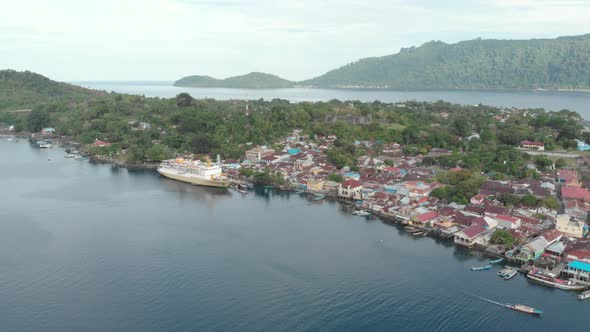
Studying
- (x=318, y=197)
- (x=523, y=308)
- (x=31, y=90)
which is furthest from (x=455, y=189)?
(x=31, y=90)

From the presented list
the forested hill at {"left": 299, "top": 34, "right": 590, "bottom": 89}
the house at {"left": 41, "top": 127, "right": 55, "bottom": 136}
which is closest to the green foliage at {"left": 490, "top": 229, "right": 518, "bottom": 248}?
the house at {"left": 41, "top": 127, "right": 55, "bottom": 136}

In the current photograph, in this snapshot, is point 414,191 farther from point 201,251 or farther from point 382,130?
point 382,130

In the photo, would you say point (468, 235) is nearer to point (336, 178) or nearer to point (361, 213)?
point (361, 213)

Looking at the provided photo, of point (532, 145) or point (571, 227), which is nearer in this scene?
point (571, 227)

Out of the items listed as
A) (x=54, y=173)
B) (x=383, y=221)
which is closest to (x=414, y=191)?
(x=383, y=221)

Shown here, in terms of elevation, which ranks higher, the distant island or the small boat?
the distant island

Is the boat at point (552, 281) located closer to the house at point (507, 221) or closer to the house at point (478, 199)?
the house at point (507, 221)

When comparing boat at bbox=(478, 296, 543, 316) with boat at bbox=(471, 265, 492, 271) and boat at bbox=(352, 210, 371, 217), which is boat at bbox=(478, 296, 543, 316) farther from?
boat at bbox=(352, 210, 371, 217)
